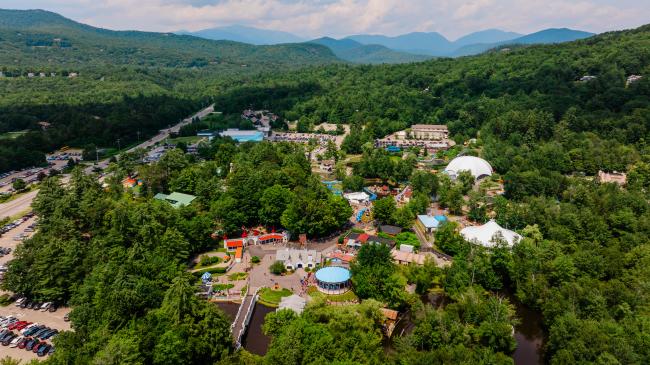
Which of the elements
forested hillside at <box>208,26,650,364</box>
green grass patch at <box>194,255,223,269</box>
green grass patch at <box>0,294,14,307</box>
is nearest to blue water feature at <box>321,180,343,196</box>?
forested hillside at <box>208,26,650,364</box>

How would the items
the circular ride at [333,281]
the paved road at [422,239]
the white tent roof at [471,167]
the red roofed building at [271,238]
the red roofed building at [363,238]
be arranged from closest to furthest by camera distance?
the circular ride at [333,281] < the red roofed building at [363,238] < the paved road at [422,239] < the red roofed building at [271,238] < the white tent roof at [471,167]

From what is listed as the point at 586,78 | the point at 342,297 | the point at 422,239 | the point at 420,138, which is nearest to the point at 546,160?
the point at 422,239

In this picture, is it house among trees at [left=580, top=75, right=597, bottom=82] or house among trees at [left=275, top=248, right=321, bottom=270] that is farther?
house among trees at [left=580, top=75, right=597, bottom=82]

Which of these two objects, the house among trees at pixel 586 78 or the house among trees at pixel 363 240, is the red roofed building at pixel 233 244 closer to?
the house among trees at pixel 363 240

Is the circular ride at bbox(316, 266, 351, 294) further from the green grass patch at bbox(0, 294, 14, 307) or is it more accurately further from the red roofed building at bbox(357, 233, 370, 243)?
the green grass patch at bbox(0, 294, 14, 307)

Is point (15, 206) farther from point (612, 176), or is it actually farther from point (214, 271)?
point (612, 176)

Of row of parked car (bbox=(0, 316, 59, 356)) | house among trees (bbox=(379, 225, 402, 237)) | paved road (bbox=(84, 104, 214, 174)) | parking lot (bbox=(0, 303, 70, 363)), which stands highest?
house among trees (bbox=(379, 225, 402, 237))

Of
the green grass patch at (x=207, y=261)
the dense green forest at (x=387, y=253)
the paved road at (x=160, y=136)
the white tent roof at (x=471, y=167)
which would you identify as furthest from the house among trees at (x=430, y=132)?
the green grass patch at (x=207, y=261)
